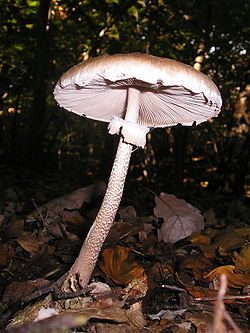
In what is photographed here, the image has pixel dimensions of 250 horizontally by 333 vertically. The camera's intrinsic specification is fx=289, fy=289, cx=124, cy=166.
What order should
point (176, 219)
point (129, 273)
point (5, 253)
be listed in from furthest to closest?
point (176, 219) → point (5, 253) → point (129, 273)

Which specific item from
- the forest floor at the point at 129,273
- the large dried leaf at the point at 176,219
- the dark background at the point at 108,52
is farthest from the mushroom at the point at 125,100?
Result: the dark background at the point at 108,52

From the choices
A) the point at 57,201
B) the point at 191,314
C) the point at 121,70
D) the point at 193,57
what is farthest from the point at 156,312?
the point at 193,57

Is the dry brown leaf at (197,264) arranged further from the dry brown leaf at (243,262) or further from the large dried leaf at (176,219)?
the large dried leaf at (176,219)

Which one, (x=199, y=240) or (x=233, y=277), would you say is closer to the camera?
(x=233, y=277)

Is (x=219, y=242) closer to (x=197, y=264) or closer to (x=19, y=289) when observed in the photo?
(x=197, y=264)

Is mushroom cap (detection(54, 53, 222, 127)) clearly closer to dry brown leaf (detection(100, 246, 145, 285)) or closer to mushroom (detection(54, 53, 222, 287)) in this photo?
mushroom (detection(54, 53, 222, 287))

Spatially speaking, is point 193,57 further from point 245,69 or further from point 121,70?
point 121,70

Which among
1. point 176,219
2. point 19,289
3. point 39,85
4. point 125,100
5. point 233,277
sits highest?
point 39,85

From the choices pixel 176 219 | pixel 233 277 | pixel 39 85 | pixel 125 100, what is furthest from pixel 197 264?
pixel 39 85
